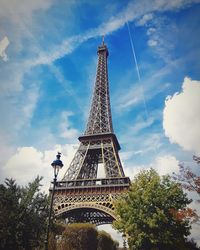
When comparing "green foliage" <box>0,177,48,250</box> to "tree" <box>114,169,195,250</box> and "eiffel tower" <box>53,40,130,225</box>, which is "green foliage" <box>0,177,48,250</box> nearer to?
"tree" <box>114,169,195,250</box>

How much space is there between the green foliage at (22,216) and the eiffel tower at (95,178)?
57.6ft

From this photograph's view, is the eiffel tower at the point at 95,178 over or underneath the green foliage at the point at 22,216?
over

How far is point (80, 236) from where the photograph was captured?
83.1ft

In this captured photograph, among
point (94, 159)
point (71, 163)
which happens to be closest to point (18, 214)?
point (71, 163)

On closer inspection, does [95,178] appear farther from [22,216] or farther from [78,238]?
[22,216]

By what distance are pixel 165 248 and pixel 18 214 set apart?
1392 centimetres

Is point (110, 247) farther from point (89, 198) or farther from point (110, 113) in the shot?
point (110, 113)

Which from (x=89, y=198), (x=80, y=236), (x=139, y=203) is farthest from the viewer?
(x=89, y=198)

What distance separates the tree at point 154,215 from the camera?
2161 centimetres

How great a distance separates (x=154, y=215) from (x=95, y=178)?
18901mm

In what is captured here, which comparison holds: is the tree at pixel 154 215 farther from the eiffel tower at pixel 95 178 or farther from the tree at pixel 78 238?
the eiffel tower at pixel 95 178

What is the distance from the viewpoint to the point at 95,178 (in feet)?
130

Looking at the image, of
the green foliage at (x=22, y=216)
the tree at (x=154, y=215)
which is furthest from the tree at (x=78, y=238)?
the green foliage at (x=22, y=216)

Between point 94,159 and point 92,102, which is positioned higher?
point 92,102
